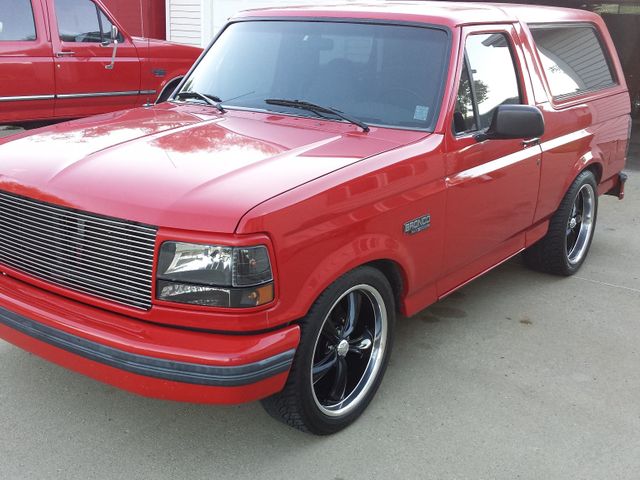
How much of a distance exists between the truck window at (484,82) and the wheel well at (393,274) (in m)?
0.79

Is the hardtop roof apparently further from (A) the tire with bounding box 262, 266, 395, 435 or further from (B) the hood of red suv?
(A) the tire with bounding box 262, 266, 395, 435

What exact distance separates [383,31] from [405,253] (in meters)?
1.23

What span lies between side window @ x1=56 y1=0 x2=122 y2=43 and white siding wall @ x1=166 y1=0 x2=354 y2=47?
5.58 metres

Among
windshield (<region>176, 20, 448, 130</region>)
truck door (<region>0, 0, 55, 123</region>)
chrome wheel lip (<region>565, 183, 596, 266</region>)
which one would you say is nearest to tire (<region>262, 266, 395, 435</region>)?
windshield (<region>176, 20, 448, 130</region>)

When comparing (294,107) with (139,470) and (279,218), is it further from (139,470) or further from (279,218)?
(139,470)

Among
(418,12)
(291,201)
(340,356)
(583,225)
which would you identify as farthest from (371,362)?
(583,225)

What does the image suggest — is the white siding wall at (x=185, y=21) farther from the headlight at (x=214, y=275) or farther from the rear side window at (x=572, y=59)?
the headlight at (x=214, y=275)

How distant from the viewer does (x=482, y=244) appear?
3.90 meters

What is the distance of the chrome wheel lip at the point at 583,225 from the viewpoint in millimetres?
5230

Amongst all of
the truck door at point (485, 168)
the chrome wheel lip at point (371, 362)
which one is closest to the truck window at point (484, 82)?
the truck door at point (485, 168)

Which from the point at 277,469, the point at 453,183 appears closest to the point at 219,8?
the point at 453,183

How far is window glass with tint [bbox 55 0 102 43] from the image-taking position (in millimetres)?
7875

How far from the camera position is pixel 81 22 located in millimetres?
8055

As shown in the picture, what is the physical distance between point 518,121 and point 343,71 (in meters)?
0.91
